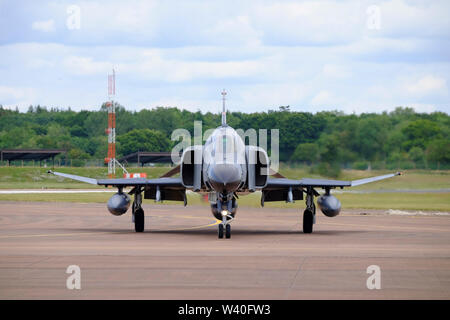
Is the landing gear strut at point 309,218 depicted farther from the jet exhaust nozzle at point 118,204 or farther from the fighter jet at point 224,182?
the jet exhaust nozzle at point 118,204

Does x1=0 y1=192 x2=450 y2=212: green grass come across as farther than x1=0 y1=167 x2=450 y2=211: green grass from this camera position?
Yes

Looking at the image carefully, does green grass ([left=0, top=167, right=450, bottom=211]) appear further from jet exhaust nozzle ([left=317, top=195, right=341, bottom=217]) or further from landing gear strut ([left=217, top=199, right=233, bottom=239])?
landing gear strut ([left=217, top=199, right=233, bottom=239])

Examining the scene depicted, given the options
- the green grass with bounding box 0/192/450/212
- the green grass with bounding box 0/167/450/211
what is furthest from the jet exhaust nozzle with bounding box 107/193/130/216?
the green grass with bounding box 0/192/450/212

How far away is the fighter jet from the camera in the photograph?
21.4 m

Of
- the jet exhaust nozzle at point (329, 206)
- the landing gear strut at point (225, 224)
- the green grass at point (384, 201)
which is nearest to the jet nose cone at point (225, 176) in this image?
the landing gear strut at point (225, 224)

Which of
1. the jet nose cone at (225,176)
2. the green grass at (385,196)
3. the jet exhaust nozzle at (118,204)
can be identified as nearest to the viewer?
the jet nose cone at (225,176)

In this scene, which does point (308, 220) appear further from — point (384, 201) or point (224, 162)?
point (384, 201)

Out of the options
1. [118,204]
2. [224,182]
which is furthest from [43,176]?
[224,182]

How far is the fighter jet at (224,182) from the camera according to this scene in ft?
70.1

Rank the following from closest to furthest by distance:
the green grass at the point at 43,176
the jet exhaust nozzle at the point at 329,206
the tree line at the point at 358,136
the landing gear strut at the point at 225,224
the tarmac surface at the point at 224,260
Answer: the tarmac surface at the point at 224,260
the landing gear strut at the point at 225,224
the jet exhaust nozzle at the point at 329,206
the tree line at the point at 358,136
the green grass at the point at 43,176

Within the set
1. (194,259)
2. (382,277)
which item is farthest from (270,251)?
(382,277)

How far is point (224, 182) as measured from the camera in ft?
68.7
